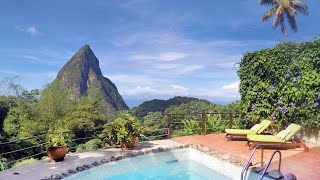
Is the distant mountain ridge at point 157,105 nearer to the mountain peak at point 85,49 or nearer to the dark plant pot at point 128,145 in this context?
the dark plant pot at point 128,145

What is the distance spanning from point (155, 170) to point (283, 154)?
387cm

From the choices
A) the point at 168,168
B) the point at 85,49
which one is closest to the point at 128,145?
the point at 168,168

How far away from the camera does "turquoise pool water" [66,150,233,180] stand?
9.33 m

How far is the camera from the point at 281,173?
7.83m

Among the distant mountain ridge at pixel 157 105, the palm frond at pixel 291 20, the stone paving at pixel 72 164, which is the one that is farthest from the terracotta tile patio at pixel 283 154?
the distant mountain ridge at pixel 157 105

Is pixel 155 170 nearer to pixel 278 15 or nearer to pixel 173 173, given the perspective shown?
pixel 173 173

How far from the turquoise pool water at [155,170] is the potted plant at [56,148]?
43.8 inches

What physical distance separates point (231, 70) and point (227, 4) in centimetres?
597

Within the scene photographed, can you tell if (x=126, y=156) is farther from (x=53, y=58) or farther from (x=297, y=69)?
(x=53, y=58)

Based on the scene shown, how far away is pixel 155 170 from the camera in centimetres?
1028

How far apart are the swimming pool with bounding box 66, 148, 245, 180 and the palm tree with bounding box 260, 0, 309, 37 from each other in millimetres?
25645

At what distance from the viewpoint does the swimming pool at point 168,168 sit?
930cm

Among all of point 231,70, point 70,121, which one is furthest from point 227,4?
point 70,121

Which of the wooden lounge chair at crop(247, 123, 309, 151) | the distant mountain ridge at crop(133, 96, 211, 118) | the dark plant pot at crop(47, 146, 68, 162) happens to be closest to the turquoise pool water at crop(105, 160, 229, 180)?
the dark plant pot at crop(47, 146, 68, 162)
